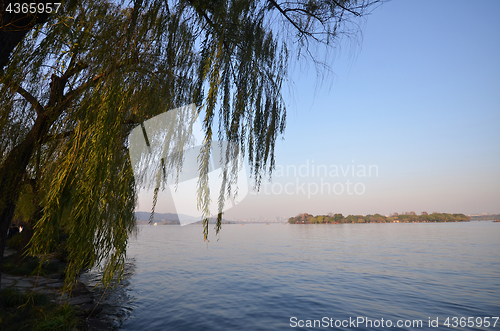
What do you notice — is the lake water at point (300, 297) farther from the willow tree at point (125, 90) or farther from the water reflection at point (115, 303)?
the willow tree at point (125, 90)

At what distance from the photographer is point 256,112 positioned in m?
3.09

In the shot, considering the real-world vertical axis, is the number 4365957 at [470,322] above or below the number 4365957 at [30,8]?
below

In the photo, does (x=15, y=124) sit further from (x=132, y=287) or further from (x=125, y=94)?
(x=132, y=287)

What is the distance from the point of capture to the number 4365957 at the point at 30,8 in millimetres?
2621

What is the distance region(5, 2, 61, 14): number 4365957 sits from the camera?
2621 millimetres

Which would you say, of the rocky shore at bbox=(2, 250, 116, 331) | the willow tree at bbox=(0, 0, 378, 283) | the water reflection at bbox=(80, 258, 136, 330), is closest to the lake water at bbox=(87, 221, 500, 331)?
the water reflection at bbox=(80, 258, 136, 330)

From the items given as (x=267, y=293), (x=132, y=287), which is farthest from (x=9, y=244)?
(x=267, y=293)

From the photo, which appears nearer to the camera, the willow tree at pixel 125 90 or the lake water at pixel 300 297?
the willow tree at pixel 125 90

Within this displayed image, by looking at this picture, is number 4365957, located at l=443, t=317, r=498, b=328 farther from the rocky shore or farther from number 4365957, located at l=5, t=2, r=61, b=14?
number 4365957, located at l=5, t=2, r=61, b=14

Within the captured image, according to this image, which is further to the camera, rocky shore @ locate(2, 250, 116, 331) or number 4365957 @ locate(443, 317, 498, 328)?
number 4365957 @ locate(443, 317, 498, 328)

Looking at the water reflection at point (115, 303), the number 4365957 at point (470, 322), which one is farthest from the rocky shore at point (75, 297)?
the number 4365957 at point (470, 322)

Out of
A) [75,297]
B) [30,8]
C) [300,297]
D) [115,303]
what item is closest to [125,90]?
[30,8]

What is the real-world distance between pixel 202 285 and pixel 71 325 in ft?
23.7

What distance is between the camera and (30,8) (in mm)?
2691
